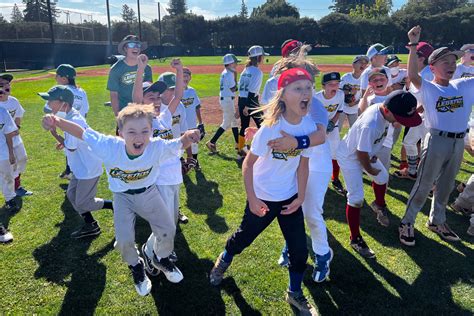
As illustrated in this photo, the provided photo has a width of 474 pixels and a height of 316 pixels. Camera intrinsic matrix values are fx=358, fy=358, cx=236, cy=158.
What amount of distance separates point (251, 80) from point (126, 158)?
507cm

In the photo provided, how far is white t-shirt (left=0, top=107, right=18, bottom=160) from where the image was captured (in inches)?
207

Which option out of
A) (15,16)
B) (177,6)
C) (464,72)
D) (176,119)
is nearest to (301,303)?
(176,119)

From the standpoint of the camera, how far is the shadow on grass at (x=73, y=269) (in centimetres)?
356

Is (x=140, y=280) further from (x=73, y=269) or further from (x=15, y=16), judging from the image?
(x=15, y=16)

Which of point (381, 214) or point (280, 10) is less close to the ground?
point (280, 10)

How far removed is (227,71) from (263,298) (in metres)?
6.21

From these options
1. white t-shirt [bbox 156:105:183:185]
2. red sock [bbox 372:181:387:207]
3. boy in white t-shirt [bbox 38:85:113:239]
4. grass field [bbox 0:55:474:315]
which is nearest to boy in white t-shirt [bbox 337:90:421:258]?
grass field [bbox 0:55:474:315]

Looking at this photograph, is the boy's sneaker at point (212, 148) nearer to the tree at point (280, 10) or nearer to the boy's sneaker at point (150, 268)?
the boy's sneaker at point (150, 268)

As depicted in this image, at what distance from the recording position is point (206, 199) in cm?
604

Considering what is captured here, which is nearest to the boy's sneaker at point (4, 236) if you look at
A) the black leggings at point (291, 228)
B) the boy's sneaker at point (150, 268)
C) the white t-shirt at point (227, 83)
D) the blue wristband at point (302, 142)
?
the boy's sneaker at point (150, 268)

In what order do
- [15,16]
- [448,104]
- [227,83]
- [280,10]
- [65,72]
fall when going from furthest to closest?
[280,10]
[15,16]
[227,83]
[65,72]
[448,104]

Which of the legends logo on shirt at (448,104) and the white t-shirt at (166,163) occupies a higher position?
the legends logo on shirt at (448,104)

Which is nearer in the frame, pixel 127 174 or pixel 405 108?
pixel 127 174

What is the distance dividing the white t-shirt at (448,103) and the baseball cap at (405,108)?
62cm
